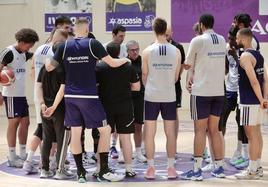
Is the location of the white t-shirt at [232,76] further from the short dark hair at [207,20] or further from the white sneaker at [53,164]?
the white sneaker at [53,164]

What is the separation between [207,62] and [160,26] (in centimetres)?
61

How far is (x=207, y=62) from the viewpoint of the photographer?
17.0ft

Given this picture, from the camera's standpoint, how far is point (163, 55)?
5.19m


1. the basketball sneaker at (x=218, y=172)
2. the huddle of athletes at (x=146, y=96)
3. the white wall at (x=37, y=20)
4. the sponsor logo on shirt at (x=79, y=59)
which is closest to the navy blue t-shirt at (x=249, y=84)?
the huddle of athletes at (x=146, y=96)

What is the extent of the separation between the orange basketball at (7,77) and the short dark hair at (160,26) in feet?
5.59

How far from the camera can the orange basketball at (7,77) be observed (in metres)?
5.56

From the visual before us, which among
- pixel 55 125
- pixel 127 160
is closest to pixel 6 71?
pixel 55 125

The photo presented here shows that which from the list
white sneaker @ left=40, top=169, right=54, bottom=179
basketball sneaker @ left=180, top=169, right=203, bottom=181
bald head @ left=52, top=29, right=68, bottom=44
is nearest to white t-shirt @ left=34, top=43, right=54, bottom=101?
bald head @ left=52, top=29, right=68, bottom=44

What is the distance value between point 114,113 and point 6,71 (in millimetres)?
1342

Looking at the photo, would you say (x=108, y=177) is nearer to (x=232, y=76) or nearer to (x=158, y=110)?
(x=158, y=110)

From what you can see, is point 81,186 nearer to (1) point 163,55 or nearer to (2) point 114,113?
(2) point 114,113

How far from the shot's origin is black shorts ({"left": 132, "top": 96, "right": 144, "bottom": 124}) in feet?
19.9

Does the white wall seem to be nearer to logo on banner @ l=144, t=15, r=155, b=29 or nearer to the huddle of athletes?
logo on banner @ l=144, t=15, r=155, b=29

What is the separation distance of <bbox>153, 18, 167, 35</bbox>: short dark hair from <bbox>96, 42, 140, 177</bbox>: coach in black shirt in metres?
0.44
